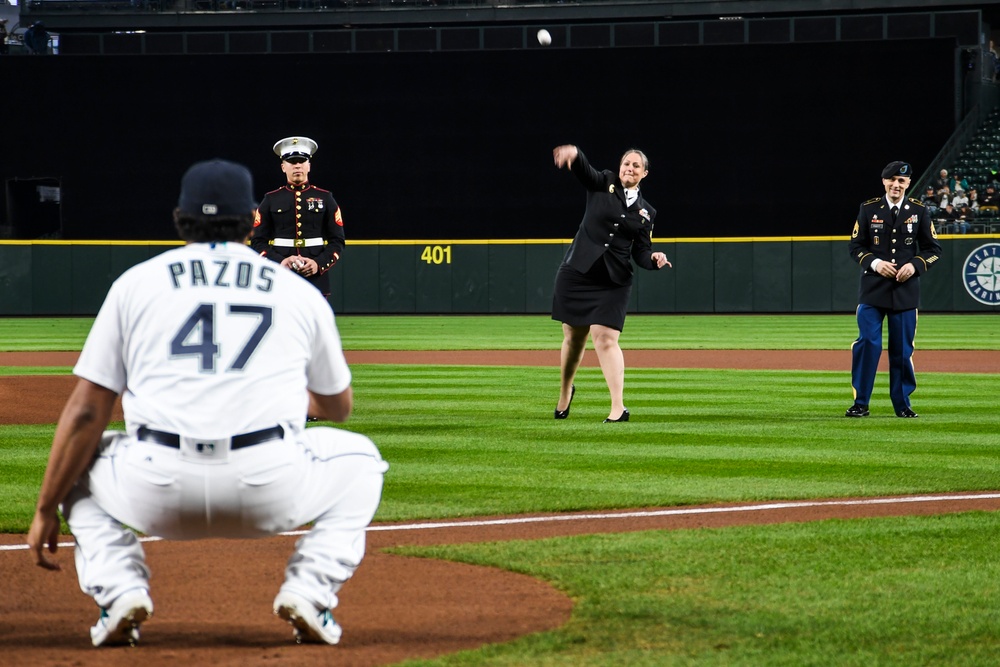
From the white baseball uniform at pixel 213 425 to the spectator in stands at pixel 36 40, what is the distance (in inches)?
1356

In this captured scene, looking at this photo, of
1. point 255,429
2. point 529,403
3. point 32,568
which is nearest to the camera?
point 255,429

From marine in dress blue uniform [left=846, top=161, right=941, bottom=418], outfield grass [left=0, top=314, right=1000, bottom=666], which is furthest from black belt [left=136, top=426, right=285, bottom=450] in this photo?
marine in dress blue uniform [left=846, top=161, right=941, bottom=418]

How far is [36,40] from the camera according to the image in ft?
118

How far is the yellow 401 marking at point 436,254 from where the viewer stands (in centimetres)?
3288

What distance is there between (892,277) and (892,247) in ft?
1.14

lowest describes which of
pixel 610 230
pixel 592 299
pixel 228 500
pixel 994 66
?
pixel 228 500

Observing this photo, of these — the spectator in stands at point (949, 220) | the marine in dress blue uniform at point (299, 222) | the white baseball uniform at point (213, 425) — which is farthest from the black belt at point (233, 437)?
the spectator in stands at point (949, 220)

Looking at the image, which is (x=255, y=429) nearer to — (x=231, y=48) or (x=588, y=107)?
(x=588, y=107)

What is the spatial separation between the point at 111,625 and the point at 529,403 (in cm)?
875

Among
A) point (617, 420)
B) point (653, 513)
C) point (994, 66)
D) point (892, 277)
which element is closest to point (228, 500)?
point (653, 513)

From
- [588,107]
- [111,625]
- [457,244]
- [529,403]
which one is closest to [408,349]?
[529,403]

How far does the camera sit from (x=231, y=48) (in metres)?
36.2

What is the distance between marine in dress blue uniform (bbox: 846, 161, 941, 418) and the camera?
1065cm

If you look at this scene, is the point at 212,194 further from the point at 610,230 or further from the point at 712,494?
the point at 610,230
